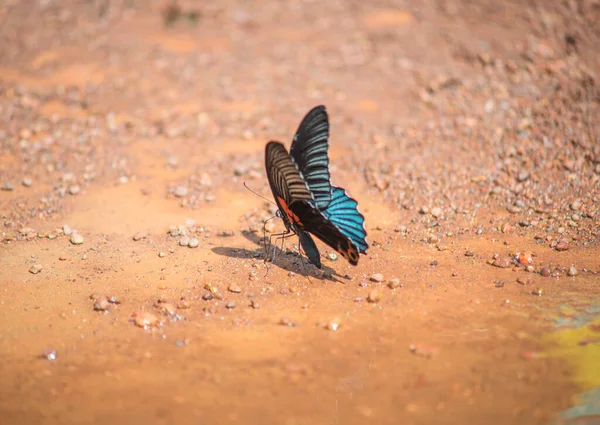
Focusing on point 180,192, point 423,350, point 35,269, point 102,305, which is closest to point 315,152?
point 423,350

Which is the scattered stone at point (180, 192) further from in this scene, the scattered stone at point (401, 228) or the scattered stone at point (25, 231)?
the scattered stone at point (401, 228)

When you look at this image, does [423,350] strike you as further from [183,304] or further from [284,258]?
[183,304]

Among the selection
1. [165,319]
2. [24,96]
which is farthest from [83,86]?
[165,319]

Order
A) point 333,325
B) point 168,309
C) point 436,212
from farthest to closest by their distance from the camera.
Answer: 1. point 436,212
2. point 168,309
3. point 333,325

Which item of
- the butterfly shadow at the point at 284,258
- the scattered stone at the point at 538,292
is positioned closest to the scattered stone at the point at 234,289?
the butterfly shadow at the point at 284,258

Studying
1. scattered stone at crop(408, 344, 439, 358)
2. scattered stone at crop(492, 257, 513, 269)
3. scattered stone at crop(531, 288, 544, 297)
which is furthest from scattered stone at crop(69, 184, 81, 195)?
scattered stone at crop(531, 288, 544, 297)

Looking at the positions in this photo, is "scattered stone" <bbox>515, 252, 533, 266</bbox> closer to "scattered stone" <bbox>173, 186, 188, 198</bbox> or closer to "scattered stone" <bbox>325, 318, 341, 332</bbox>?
"scattered stone" <bbox>325, 318, 341, 332</bbox>
